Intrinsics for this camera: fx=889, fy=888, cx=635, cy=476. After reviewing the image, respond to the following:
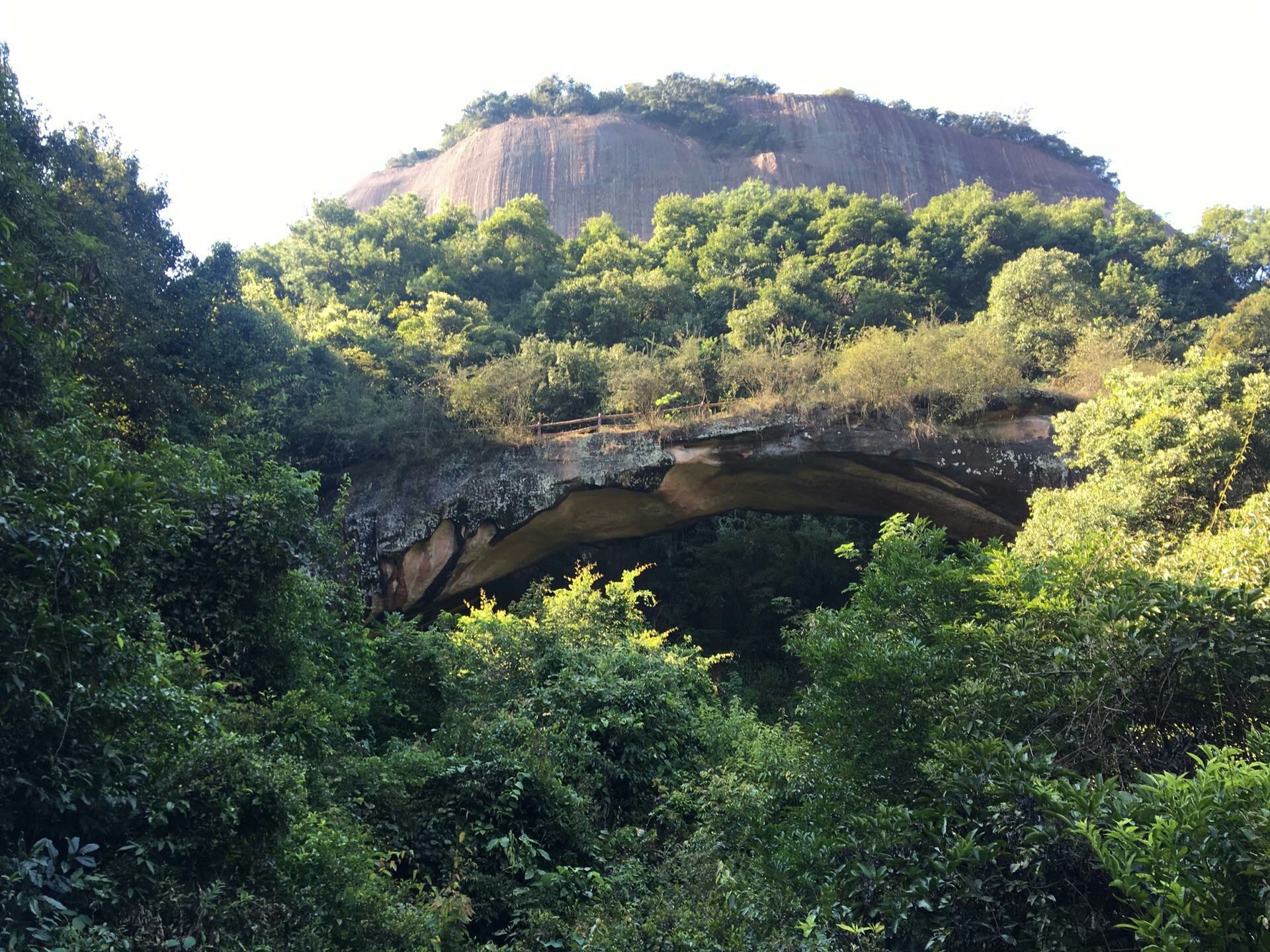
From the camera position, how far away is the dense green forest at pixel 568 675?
4.17 meters

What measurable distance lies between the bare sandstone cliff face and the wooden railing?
68.5ft

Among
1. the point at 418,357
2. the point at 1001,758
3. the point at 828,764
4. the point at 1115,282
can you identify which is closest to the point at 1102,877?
the point at 1001,758

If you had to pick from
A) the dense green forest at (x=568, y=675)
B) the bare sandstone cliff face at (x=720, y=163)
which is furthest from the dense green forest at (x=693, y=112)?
the dense green forest at (x=568, y=675)

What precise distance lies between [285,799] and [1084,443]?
34.3 feet

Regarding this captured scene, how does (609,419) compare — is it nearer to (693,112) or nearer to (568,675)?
(568,675)

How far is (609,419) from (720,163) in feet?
82.3

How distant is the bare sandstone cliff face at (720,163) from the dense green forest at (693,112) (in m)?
0.60

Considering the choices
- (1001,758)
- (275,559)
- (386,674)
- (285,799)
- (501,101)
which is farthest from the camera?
(501,101)

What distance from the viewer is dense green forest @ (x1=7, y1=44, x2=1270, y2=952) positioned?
4168 mm

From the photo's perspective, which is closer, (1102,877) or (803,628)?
(1102,877)

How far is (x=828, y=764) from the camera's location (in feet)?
18.4

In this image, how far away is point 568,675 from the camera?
9.71 m

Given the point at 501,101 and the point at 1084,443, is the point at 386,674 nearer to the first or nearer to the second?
the point at 1084,443

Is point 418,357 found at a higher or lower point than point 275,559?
higher
